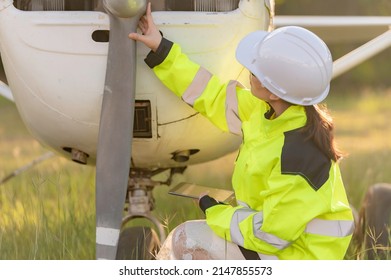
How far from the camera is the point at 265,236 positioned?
336 centimetres

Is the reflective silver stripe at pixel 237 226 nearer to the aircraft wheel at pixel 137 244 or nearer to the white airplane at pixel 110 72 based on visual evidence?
the white airplane at pixel 110 72

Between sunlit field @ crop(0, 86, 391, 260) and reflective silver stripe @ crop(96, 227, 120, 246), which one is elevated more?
reflective silver stripe @ crop(96, 227, 120, 246)

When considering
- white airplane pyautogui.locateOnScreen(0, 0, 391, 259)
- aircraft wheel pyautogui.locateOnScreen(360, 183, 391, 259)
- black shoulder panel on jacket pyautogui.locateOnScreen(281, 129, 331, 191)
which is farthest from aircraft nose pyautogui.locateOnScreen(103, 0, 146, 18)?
aircraft wheel pyautogui.locateOnScreen(360, 183, 391, 259)

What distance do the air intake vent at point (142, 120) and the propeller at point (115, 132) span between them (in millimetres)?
115

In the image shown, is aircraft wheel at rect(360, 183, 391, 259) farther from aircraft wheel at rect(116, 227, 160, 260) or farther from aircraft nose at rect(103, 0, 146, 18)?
aircraft nose at rect(103, 0, 146, 18)

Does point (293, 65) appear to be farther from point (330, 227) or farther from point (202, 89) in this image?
point (330, 227)

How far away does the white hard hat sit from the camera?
338cm

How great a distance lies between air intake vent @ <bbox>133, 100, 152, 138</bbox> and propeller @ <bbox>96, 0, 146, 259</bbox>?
0.11 m

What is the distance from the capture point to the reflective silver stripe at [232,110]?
12.3 feet

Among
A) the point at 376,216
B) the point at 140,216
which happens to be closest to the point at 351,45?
the point at 376,216

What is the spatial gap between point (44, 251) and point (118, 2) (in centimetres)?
120

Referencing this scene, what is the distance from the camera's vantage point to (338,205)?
136 inches
